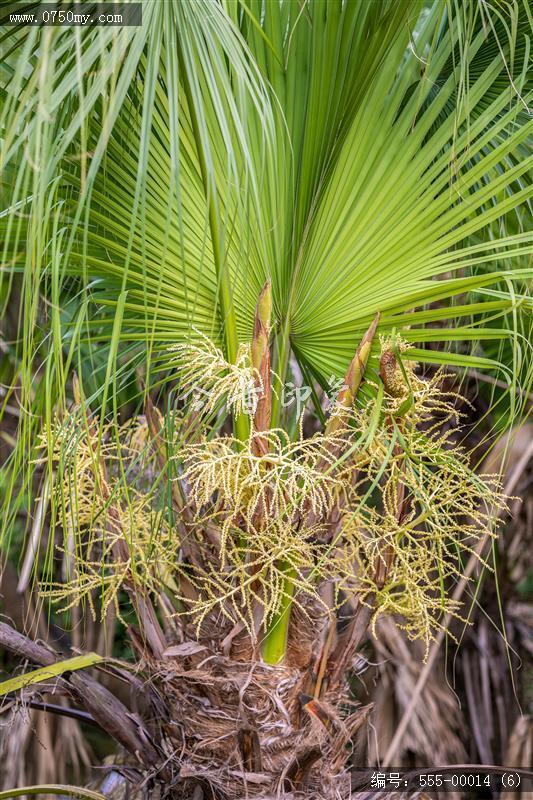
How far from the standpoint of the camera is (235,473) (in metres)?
0.80

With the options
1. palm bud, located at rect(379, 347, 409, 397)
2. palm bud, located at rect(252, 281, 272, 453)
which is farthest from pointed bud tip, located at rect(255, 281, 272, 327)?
palm bud, located at rect(379, 347, 409, 397)

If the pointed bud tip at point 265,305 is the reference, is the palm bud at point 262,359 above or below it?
below

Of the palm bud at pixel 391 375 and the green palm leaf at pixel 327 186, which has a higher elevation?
the green palm leaf at pixel 327 186

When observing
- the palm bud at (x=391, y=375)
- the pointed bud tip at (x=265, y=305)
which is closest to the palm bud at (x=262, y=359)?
the pointed bud tip at (x=265, y=305)

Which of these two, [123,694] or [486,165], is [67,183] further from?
[123,694]

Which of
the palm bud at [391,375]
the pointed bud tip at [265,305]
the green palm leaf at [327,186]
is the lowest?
the palm bud at [391,375]

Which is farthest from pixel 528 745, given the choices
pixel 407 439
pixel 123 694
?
pixel 407 439

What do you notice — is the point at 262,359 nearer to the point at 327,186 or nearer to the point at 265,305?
the point at 265,305

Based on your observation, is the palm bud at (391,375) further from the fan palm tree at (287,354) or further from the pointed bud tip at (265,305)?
the pointed bud tip at (265,305)

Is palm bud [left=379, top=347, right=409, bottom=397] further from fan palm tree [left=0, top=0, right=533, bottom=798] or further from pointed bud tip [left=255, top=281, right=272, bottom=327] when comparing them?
pointed bud tip [left=255, top=281, right=272, bottom=327]

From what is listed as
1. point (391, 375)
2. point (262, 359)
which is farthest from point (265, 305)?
point (391, 375)

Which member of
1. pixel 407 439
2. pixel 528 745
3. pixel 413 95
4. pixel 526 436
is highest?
pixel 413 95

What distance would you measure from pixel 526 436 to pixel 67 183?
1.19 metres

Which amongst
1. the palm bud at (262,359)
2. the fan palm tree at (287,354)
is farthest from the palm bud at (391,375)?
the palm bud at (262,359)
